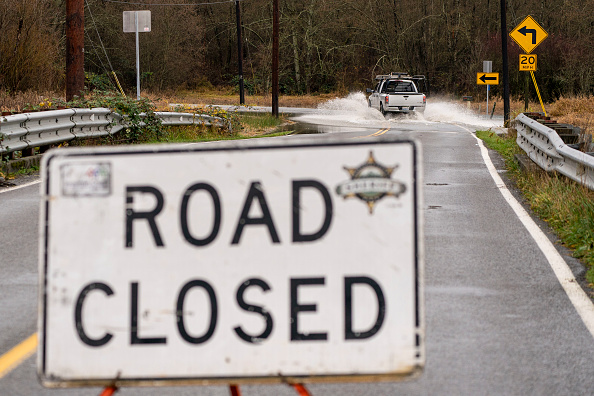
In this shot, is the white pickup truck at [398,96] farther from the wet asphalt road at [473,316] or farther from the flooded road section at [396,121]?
the wet asphalt road at [473,316]

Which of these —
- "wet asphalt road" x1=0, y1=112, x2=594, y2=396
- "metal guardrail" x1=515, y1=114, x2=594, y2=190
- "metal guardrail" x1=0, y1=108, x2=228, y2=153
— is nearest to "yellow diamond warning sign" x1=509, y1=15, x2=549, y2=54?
"metal guardrail" x1=515, y1=114, x2=594, y2=190

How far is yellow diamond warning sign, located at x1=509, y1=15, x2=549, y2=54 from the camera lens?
23938 millimetres

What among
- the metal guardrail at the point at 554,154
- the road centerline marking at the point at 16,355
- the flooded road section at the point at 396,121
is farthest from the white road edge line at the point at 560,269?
the flooded road section at the point at 396,121

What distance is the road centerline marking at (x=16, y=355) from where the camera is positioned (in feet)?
15.4

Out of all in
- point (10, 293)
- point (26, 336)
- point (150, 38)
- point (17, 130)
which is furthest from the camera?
point (150, 38)

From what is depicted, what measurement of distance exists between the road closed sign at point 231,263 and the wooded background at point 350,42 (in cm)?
4693

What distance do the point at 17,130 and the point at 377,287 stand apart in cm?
1177

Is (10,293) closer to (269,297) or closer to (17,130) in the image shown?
(269,297)

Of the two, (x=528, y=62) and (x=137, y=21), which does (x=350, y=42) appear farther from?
(x=137, y=21)

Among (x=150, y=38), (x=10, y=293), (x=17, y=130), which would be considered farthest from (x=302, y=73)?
(x=10, y=293)

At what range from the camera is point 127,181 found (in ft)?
9.43

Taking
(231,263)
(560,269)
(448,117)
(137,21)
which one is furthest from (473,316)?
(448,117)

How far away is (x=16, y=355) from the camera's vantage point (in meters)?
4.89

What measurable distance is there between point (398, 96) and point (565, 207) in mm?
27381
